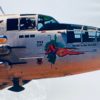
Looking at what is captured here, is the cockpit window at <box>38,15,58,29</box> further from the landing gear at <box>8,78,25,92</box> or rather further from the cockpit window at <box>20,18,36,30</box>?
the landing gear at <box>8,78,25,92</box>

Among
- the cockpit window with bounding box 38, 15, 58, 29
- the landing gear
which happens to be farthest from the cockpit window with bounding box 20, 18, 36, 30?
the landing gear

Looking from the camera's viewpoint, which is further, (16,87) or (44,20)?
(16,87)

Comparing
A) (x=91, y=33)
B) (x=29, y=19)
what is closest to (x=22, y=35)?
(x=29, y=19)

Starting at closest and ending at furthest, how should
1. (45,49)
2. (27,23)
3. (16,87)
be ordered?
(45,49) < (27,23) < (16,87)

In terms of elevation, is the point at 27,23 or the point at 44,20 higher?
the point at 44,20

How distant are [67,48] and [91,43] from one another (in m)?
1.72

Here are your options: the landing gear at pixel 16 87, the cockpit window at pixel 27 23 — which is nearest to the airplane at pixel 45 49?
the cockpit window at pixel 27 23

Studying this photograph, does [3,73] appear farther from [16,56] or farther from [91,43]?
[91,43]

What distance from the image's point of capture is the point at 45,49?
5794 centimetres

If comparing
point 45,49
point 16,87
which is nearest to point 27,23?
point 45,49

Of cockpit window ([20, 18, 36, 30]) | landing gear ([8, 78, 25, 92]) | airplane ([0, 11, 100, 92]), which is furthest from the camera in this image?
landing gear ([8, 78, 25, 92])

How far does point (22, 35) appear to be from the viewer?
58.4 m

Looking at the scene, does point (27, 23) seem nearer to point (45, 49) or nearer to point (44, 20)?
point (44, 20)

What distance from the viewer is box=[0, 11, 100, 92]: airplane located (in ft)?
189
